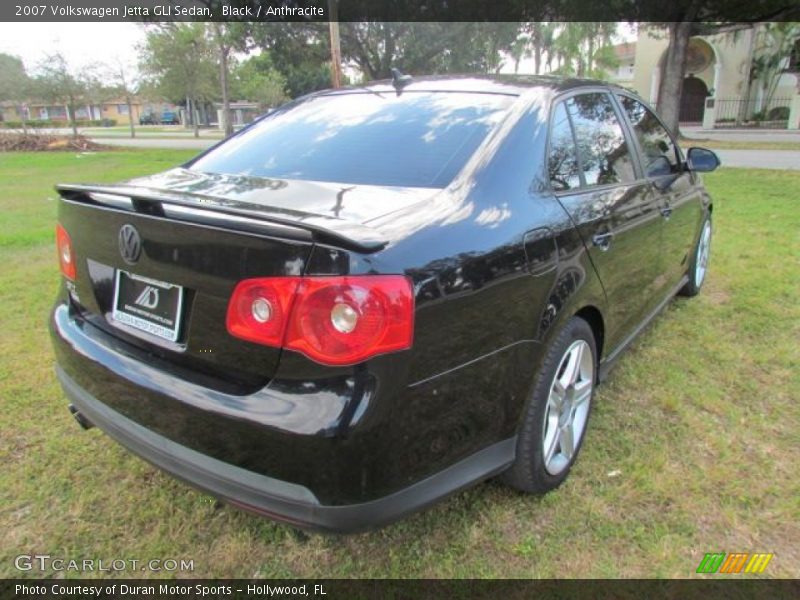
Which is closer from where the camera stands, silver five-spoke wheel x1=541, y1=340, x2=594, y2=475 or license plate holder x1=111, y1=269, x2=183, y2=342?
license plate holder x1=111, y1=269, x2=183, y2=342

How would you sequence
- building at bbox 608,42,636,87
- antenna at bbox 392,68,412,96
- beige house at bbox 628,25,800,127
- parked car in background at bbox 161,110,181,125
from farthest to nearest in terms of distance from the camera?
parked car in background at bbox 161,110,181,125
building at bbox 608,42,636,87
beige house at bbox 628,25,800,127
antenna at bbox 392,68,412,96

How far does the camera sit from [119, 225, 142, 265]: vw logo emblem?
1.86 meters

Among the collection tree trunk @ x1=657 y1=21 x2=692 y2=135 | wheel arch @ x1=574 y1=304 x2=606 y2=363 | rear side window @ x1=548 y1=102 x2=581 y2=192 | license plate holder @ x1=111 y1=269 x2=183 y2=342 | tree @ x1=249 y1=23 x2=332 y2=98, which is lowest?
wheel arch @ x1=574 y1=304 x2=606 y2=363

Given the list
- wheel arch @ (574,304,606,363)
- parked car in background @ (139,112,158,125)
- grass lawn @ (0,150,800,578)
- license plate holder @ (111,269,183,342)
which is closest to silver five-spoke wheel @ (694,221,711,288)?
grass lawn @ (0,150,800,578)

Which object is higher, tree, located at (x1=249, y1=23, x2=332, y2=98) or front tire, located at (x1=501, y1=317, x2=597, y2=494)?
tree, located at (x1=249, y1=23, x2=332, y2=98)

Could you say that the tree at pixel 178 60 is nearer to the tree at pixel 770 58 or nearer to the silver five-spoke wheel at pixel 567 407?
the tree at pixel 770 58

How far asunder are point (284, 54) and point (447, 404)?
2719 centimetres

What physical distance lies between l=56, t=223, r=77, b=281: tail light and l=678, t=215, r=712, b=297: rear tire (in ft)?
13.1

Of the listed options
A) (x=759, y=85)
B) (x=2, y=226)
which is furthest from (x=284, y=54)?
(x=759, y=85)

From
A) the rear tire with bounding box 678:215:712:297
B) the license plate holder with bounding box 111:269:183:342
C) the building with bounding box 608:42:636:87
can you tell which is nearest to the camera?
the license plate holder with bounding box 111:269:183:342

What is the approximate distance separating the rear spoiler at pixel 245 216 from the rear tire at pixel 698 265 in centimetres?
357

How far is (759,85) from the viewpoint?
104 ft

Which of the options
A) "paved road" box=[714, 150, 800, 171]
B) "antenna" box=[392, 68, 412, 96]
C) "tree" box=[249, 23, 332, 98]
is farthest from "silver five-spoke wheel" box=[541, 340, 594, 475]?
"tree" box=[249, 23, 332, 98]

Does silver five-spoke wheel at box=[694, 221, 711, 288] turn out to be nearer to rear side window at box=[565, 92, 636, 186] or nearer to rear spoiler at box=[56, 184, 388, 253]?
rear side window at box=[565, 92, 636, 186]
